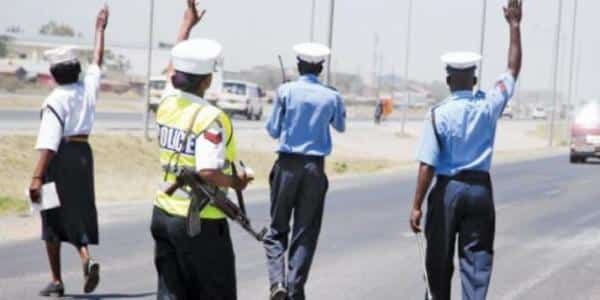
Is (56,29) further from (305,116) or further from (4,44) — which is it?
(305,116)

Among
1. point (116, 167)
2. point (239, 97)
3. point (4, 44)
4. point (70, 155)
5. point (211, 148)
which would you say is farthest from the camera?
point (4, 44)

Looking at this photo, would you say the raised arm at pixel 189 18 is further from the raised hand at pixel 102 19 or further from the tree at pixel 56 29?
the tree at pixel 56 29

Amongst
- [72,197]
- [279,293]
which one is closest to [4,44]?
[72,197]

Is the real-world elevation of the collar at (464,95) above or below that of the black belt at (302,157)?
above

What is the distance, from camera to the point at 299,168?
29.2 feet

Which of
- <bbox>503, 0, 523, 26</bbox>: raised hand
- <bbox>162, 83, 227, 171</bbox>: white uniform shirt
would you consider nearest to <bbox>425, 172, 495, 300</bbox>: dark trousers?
<bbox>503, 0, 523, 26</bbox>: raised hand

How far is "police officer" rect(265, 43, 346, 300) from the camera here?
890 cm

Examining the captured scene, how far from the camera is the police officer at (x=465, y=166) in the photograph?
7.77 metres

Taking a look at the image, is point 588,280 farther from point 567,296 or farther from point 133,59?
point 133,59

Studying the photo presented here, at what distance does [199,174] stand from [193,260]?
43 centimetres

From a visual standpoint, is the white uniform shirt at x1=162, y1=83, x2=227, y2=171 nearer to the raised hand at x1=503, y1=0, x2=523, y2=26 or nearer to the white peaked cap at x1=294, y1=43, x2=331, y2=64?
the raised hand at x1=503, y1=0, x2=523, y2=26

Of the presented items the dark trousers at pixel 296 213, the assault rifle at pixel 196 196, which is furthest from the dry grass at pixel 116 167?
the assault rifle at pixel 196 196

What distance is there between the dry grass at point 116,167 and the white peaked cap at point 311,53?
29.1ft

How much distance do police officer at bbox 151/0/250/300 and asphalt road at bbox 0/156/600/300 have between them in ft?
12.0
